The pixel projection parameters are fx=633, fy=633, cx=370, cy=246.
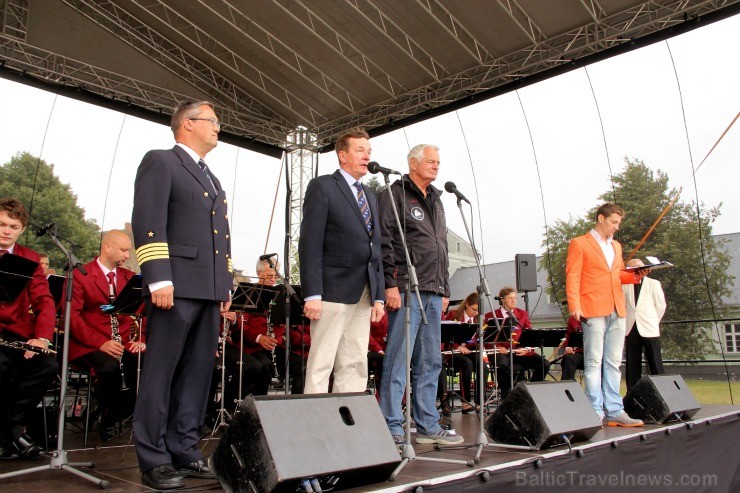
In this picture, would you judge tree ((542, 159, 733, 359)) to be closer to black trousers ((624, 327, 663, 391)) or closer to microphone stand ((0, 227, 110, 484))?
black trousers ((624, 327, 663, 391))

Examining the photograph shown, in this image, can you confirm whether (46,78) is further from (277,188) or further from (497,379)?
(497,379)

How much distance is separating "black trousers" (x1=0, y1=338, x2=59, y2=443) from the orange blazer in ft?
12.5

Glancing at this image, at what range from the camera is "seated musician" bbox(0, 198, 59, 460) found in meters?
3.78

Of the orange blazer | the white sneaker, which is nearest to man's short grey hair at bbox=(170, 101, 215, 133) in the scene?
the white sneaker

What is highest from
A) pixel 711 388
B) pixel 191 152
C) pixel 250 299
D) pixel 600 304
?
pixel 191 152

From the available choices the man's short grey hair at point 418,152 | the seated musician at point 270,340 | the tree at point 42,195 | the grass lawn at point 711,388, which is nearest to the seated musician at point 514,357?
the seated musician at point 270,340

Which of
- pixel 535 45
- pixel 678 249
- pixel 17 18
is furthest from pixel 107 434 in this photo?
pixel 678 249

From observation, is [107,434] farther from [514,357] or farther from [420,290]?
[514,357]

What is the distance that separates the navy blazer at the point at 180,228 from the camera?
274 centimetres

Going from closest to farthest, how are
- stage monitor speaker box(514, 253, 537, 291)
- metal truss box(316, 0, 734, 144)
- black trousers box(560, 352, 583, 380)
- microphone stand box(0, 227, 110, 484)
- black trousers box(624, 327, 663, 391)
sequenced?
microphone stand box(0, 227, 110, 484) → black trousers box(624, 327, 663, 391) → black trousers box(560, 352, 583, 380) → metal truss box(316, 0, 734, 144) → stage monitor speaker box(514, 253, 537, 291)

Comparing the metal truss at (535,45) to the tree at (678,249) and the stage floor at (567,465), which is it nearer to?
the tree at (678,249)

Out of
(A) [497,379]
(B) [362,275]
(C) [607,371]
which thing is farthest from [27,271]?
(A) [497,379]

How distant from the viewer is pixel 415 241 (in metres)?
4.06

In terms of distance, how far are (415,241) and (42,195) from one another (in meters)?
8.52
